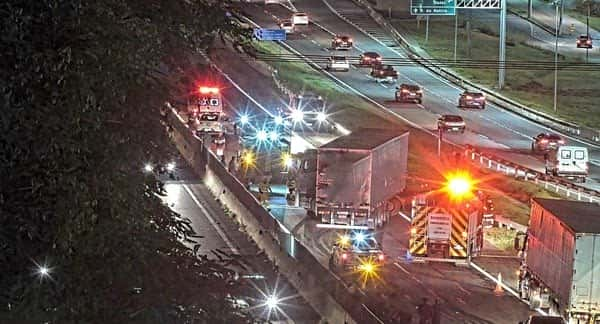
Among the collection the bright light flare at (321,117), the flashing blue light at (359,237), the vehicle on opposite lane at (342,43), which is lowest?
the flashing blue light at (359,237)

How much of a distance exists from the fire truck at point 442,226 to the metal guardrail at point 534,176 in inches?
580

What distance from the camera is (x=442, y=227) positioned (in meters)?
33.8

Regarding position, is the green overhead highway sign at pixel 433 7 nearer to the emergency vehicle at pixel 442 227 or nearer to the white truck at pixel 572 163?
the white truck at pixel 572 163

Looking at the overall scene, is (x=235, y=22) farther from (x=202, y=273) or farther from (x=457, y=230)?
(x=457, y=230)

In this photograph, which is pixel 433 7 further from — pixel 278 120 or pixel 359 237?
pixel 359 237

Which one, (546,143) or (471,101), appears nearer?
(546,143)

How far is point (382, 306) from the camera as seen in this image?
26.7m

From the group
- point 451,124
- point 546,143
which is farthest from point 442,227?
point 451,124

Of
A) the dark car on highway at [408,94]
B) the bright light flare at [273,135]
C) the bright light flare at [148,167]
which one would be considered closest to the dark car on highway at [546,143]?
the dark car on highway at [408,94]

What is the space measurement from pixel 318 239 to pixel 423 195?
446cm

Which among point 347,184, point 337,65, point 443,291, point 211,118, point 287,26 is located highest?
point 287,26

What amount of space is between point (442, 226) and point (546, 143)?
29351 millimetres

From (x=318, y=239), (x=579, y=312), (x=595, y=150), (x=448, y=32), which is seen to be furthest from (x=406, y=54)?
(x=579, y=312)

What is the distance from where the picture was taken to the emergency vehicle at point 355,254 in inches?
1243
